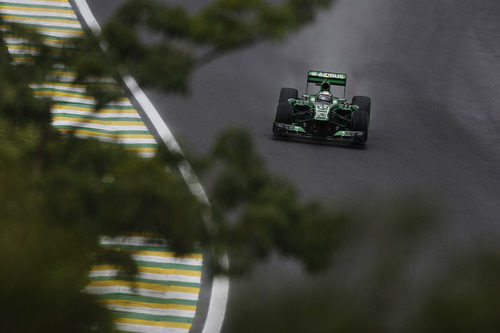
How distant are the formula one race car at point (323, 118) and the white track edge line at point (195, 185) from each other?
2.10 meters

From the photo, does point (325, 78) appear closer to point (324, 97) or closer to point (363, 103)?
point (324, 97)

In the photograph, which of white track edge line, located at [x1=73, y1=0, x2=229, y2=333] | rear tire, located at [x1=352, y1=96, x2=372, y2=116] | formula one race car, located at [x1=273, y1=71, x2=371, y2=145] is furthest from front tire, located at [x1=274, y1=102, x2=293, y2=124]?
white track edge line, located at [x1=73, y1=0, x2=229, y2=333]

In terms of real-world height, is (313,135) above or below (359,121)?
below

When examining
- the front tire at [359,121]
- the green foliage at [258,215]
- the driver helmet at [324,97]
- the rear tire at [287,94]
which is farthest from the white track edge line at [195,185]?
the front tire at [359,121]

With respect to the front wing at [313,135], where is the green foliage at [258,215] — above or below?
above

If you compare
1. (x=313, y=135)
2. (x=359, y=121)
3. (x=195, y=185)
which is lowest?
(x=313, y=135)

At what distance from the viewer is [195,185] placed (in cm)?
507

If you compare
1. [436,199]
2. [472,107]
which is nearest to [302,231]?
[436,199]

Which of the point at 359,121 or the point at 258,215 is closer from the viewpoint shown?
the point at 258,215

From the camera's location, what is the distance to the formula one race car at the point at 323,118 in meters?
13.0

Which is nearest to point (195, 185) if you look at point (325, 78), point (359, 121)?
point (359, 121)

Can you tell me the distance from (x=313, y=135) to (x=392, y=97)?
3.56m

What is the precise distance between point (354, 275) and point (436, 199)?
2.47 feet

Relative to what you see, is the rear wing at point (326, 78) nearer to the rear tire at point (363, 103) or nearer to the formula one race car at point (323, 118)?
the formula one race car at point (323, 118)
